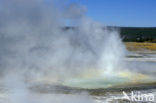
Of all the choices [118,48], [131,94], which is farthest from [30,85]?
[118,48]

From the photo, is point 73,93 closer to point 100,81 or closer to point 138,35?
point 100,81

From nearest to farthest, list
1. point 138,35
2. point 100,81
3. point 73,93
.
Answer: point 73,93
point 100,81
point 138,35

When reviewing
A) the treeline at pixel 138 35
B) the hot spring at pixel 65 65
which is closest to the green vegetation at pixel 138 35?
the treeline at pixel 138 35

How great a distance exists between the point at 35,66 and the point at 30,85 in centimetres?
247

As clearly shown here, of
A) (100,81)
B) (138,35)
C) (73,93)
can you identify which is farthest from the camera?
(138,35)

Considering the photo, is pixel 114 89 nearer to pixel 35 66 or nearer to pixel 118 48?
pixel 35 66

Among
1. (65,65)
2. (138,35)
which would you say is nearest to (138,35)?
→ (138,35)

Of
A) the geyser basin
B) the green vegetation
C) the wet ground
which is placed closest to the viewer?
the wet ground

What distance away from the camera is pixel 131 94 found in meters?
7.79

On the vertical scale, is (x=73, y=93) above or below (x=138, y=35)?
below

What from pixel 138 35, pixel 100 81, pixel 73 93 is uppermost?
pixel 138 35

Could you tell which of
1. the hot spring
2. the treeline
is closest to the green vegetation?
the treeline

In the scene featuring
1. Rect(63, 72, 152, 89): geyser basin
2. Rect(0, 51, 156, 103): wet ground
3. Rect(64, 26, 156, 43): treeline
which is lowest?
Rect(0, 51, 156, 103): wet ground

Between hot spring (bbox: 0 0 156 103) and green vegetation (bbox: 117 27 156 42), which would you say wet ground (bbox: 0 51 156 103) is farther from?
green vegetation (bbox: 117 27 156 42)
